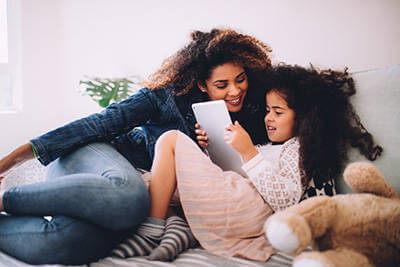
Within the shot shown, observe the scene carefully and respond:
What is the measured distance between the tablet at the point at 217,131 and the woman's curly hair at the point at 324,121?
204 millimetres

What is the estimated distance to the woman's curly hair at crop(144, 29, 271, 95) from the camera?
1.06 m

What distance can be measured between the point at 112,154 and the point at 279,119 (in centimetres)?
53

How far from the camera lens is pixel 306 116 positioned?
0.88 meters

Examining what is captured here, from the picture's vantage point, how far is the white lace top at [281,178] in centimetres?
77

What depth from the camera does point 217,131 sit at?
965mm

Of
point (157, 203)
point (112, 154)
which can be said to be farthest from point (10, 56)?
point (157, 203)

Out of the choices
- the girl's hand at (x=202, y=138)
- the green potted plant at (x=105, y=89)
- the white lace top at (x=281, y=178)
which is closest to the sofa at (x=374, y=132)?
the white lace top at (x=281, y=178)

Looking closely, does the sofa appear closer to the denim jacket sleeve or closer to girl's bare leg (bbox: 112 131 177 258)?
girl's bare leg (bbox: 112 131 177 258)

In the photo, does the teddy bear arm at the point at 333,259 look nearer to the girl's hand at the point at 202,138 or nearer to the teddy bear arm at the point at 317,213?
the teddy bear arm at the point at 317,213

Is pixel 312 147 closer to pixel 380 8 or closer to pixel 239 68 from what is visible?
pixel 239 68

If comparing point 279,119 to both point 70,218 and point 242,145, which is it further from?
point 70,218

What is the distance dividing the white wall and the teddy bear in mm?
1062

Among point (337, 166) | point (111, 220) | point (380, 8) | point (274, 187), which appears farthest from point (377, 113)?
point (380, 8)

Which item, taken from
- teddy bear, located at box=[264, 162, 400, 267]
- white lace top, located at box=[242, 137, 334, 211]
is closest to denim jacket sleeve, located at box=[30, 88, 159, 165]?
white lace top, located at box=[242, 137, 334, 211]
